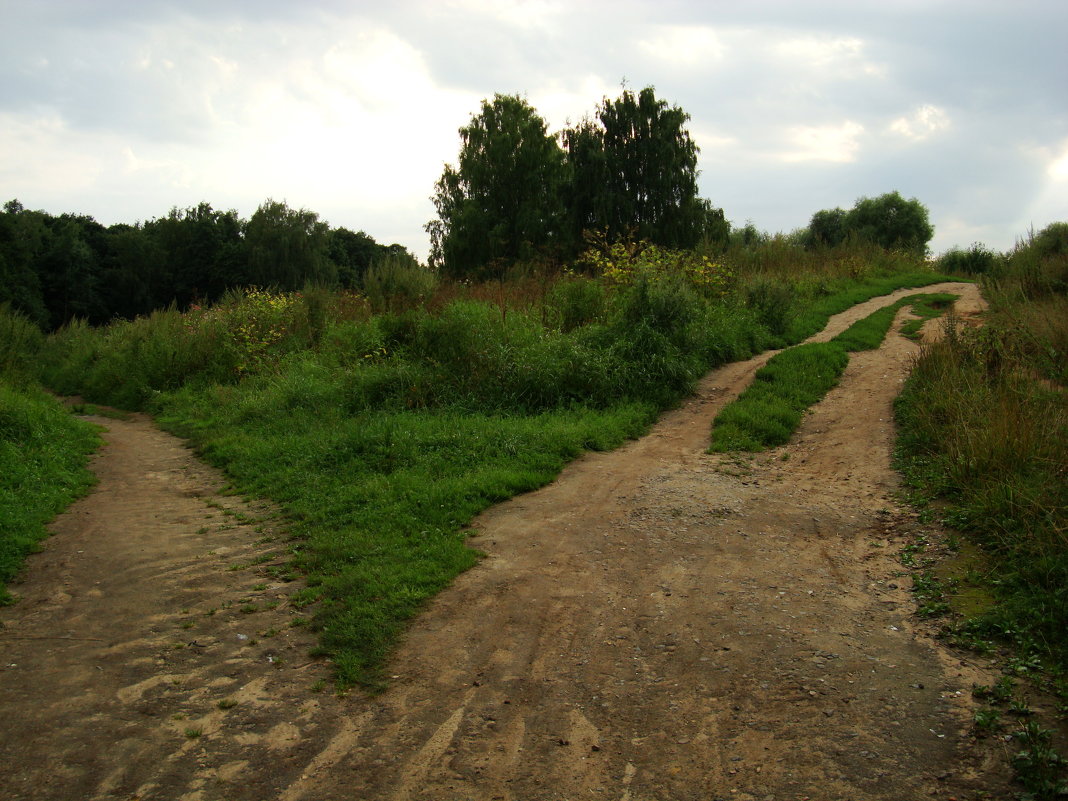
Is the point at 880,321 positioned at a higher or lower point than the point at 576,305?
lower

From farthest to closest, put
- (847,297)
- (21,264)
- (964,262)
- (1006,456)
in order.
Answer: (21,264) → (964,262) → (847,297) → (1006,456)

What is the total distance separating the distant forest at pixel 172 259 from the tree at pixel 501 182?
43.7 feet

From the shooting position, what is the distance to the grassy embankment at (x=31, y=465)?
6.36 meters

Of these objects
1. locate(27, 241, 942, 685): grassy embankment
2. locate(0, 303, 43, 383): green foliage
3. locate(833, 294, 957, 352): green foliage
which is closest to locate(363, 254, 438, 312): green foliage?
locate(27, 241, 942, 685): grassy embankment

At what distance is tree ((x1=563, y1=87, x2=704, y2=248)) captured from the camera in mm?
28828

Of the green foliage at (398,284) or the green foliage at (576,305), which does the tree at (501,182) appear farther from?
the green foliage at (576,305)

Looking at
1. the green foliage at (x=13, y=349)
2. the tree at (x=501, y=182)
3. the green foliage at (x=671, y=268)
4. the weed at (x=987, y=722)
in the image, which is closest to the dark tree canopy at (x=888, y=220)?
the tree at (x=501, y=182)

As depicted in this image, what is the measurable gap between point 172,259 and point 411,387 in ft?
138

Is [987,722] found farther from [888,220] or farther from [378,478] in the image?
[888,220]

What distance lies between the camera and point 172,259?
4662 cm

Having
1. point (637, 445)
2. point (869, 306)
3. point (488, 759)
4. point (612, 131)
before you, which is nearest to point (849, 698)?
point (488, 759)

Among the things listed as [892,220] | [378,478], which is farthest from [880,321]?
[892,220]

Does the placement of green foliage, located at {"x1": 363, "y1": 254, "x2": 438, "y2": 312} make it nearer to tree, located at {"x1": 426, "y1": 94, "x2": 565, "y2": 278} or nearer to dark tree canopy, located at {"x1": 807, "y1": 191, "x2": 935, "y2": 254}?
tree, located at {"x1": 426, "y1": 94, "x2": 565, "y2": 278}

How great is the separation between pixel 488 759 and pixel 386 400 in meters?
7.81
